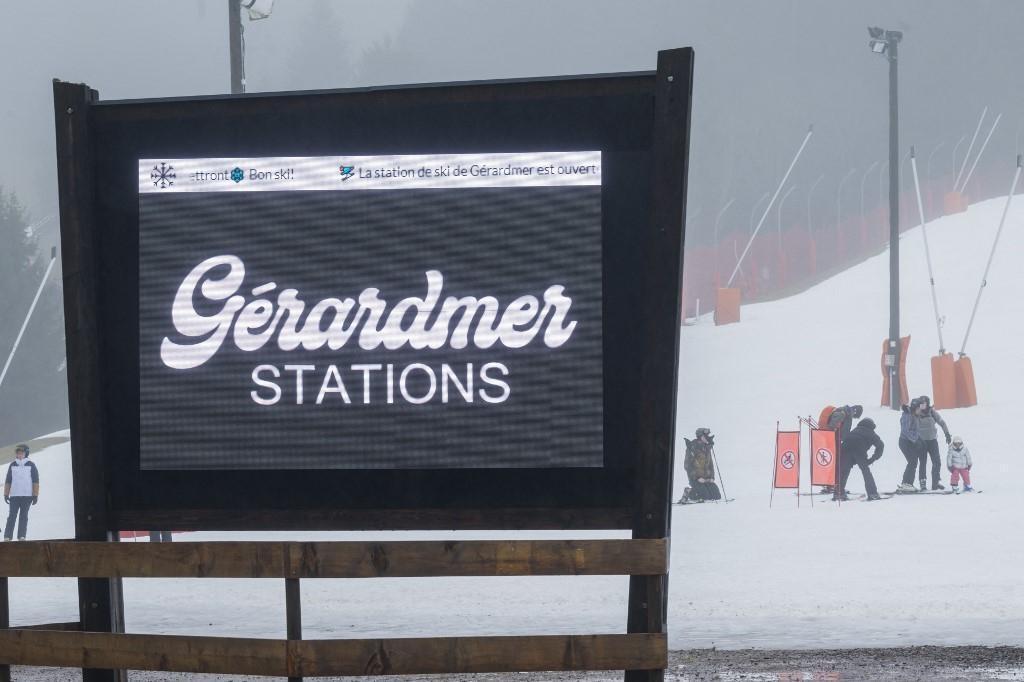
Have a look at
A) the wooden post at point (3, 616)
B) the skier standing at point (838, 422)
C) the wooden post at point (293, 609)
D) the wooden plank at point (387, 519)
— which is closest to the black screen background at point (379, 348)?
the wooden plank at point (387, 519)

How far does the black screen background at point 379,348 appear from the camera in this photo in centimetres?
695

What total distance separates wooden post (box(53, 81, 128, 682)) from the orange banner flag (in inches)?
728

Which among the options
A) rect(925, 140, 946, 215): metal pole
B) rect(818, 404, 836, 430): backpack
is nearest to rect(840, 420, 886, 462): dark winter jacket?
rect(818, 404, 836, 430): backpack

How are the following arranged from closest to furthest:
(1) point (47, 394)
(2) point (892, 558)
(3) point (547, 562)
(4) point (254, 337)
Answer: (3) point (547, 562) < (4) point (254, 337) < (2) point (892, 558) < (1) point (47, 394)

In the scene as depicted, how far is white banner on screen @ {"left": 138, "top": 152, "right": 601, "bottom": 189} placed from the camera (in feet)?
23.0

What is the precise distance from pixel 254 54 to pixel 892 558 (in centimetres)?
17399

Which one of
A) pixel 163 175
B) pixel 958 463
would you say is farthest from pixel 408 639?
pixel 958 463

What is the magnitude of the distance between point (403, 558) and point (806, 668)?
4024 mm

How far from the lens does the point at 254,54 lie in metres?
182

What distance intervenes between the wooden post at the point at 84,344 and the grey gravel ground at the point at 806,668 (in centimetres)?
278

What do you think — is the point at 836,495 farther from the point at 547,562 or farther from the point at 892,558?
the point at 547,562

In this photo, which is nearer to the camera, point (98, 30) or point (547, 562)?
point (547, 562)

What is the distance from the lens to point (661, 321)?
6.79m

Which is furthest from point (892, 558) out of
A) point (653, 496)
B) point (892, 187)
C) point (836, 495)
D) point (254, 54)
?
point (254, 54)
